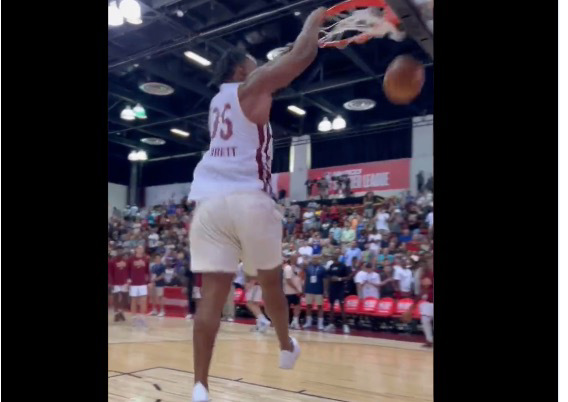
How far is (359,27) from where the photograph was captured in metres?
2.31

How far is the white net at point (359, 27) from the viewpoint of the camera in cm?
221

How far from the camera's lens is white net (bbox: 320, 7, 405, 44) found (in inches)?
86.9

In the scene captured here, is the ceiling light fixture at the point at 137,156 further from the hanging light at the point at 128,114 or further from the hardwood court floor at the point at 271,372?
the hardwood court floor at the point at 271,372

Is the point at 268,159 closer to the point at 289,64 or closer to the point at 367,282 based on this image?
the point at 289,64

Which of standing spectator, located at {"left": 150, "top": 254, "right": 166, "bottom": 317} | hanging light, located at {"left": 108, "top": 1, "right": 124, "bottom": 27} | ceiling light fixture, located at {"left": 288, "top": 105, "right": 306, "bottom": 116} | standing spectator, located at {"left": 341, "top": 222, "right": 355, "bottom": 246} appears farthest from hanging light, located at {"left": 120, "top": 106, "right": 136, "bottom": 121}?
standing spectator, located at {"left": 341, "top": 222, "right": 355, "bottom": 246}

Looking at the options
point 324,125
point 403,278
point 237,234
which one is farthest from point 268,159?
point 403,278

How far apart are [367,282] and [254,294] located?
196 cm

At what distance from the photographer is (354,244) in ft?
13.4

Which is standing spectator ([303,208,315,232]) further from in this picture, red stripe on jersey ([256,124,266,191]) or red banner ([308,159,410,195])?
red stripe on jersey ([256,124,266,191])

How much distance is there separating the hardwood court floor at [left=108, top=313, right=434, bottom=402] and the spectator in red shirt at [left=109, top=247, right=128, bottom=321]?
77 centimetres

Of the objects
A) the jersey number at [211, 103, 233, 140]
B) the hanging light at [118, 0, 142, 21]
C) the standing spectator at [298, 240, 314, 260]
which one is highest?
the hanging light at [118, 0, 142, 21]

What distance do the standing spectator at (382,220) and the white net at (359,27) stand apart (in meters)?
1.76
